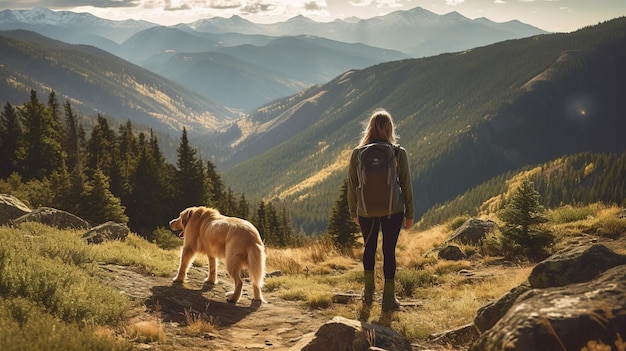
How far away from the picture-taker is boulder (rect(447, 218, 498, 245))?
533 inches

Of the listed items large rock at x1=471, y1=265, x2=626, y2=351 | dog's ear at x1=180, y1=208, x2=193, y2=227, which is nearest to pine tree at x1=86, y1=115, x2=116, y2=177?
dog's ear at x1=180, y1=208, x2=193, y2=227

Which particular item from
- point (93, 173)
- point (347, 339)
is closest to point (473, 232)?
point (347, 339)

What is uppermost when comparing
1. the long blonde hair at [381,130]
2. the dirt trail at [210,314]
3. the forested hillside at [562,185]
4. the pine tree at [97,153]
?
the long blonde hair at [381,130]

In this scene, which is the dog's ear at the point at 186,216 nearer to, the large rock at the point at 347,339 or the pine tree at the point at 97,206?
the large rock at the point at 347,339

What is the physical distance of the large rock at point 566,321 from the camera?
3.10 m

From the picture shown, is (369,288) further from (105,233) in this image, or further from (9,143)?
(9,143)

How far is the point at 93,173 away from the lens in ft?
118

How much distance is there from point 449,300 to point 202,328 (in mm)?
4502

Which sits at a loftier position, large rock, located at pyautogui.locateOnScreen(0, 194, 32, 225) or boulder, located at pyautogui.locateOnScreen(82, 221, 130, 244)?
boulder, located at pyautogui.locateOnScreen(82, 221, 130, 244)

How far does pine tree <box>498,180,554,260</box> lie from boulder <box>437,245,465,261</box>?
1.27 metres

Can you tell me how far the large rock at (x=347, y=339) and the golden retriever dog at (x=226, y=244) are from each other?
2.66m

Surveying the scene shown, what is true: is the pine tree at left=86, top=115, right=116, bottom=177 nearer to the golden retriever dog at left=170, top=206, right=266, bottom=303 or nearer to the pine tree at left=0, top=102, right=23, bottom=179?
the pine tree at left=0, top=102, right=23, bottom=179

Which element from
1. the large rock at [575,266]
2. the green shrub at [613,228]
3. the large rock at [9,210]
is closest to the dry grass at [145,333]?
the large rock at [575,266]

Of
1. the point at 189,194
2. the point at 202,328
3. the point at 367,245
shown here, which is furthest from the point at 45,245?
the point at 189,194
